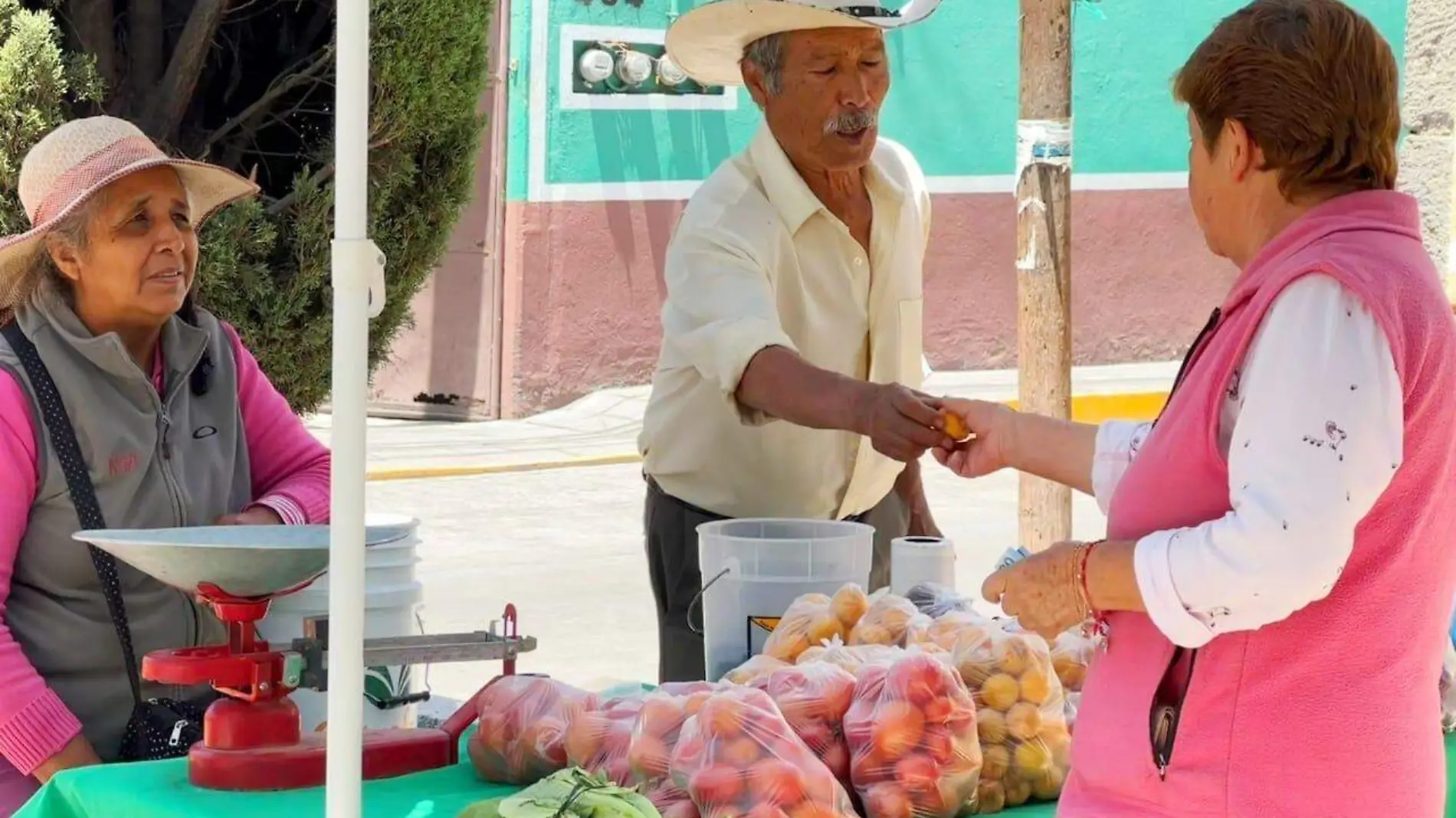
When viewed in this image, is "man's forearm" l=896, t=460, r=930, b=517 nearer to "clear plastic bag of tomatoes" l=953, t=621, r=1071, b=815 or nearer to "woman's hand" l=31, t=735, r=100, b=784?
"clear plastic bag of tomatoes" l=953, t=621, r=1071, b=815

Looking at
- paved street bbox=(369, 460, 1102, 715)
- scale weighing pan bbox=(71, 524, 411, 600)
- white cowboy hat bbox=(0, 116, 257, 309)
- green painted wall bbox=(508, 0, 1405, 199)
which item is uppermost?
green painted wall bbox=(508, 0, 1405, 199)

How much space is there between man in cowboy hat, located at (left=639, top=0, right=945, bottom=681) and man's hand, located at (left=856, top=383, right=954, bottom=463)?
0.93ft

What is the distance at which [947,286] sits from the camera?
13258 mm

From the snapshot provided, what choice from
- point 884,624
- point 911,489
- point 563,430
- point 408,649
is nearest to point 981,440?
point 884,624

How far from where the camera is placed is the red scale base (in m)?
2.55

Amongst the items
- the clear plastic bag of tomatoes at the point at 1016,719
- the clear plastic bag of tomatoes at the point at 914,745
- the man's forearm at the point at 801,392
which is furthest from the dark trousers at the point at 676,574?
the clear plastic bag of tomatoes at the point at 914,745

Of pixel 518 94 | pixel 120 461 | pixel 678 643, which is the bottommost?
pixel 678 643

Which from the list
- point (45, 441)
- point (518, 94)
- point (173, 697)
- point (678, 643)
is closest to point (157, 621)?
point (173, 697)

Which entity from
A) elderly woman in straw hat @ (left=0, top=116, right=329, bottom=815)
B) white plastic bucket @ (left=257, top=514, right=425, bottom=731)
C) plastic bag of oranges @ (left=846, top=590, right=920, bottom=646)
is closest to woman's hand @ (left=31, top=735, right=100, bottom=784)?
elderly woman in straw hat @ (left=0, top=116, right=329, bottom=815)

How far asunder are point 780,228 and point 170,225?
1.13 metres

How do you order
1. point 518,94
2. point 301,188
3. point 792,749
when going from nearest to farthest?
1. point 792,749
2. point 301,188
3. point 518,94

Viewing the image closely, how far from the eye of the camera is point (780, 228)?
3.64 m

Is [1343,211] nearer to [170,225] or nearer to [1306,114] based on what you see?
[1306,114]

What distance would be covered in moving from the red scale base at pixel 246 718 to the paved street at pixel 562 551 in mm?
3698
